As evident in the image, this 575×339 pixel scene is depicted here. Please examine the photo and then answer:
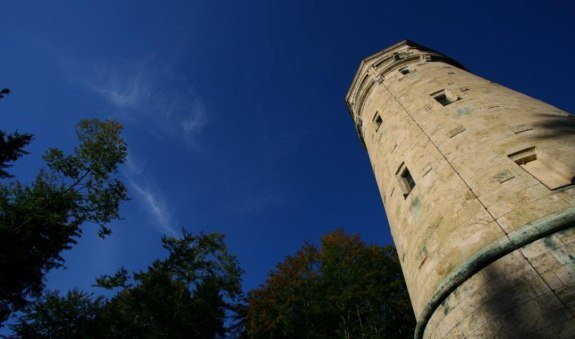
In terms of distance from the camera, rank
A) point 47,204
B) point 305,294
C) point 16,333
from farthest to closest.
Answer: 1. point 305,294
2. point 16,333
3. point 47,204

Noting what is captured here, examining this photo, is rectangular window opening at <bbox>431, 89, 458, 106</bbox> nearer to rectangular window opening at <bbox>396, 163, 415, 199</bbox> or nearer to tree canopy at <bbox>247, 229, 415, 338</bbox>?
rectangular window opening at <bbox>396, 163, 415, 199</bbox>

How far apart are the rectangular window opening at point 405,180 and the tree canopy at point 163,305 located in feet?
33.6

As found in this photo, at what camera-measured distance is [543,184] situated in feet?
19.2

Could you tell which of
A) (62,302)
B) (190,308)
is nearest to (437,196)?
(190,308)

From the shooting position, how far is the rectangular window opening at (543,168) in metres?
5.79

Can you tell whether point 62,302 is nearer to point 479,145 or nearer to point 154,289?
point 154,289

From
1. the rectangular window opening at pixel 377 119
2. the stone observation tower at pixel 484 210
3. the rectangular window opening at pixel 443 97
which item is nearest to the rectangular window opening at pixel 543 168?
the stone observation tower at pixel 484 210

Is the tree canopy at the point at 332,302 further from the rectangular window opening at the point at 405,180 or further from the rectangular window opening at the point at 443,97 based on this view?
the rectangular window opening at the point at 443,97

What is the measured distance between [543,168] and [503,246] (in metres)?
1.97

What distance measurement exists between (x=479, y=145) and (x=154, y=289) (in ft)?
42.9

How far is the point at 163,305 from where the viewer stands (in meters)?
14.5

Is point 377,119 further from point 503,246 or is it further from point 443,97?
point 503,246

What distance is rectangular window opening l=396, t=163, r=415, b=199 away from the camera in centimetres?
909

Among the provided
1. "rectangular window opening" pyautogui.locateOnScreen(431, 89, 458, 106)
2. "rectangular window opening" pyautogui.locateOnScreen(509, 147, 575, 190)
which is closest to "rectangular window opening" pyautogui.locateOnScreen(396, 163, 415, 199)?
"rectangular window opening" pyautogui.locateOnScreen(431, 89, 458, 106)
